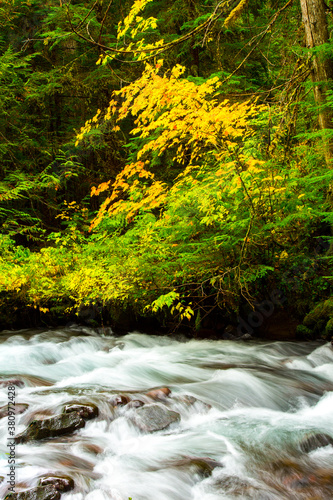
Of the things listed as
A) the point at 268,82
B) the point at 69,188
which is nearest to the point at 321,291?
the point at 268,82

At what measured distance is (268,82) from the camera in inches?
464

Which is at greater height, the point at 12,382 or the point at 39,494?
the point at 39,494

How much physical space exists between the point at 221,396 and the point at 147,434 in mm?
1268

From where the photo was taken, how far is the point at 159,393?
4672 millimetres

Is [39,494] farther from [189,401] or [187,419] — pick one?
[189,401]

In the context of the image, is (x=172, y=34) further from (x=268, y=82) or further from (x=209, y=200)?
(x=209, y=200)

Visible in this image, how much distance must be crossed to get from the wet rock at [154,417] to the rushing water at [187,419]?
0.06m

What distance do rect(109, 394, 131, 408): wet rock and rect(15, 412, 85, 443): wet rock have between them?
1.48 feet

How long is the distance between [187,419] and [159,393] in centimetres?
52

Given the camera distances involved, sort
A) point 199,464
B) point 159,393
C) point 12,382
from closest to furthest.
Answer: point 199,464, point 159,393, point 12,382

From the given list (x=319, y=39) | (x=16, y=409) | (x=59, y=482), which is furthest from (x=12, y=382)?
(x=319, y=39)

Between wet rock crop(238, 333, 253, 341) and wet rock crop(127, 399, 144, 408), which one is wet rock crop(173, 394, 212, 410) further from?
wet rock crop(238, 333, 253, 341)

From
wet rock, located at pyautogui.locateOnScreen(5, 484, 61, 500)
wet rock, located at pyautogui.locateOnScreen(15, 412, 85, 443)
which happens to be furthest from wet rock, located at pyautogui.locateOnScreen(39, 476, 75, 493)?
wet rock, located at pyautogui.locateOnScreen(15, 412, 85, 443)

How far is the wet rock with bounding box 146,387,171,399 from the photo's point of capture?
15.1 ft
